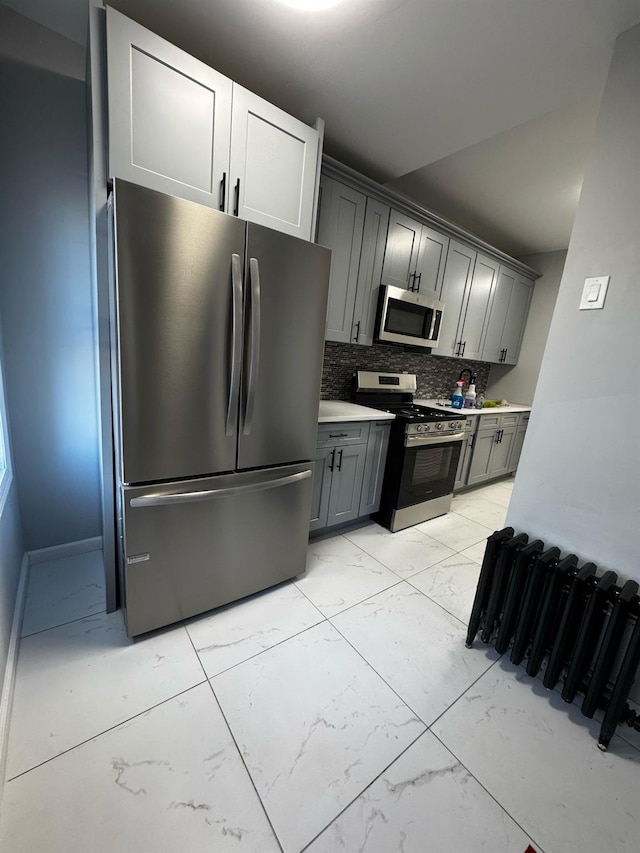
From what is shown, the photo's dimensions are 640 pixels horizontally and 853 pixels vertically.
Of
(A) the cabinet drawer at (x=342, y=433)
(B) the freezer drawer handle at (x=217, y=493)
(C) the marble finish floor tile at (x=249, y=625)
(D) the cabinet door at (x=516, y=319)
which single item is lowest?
(C) the marble finish floor tile at (x=249, y=625)

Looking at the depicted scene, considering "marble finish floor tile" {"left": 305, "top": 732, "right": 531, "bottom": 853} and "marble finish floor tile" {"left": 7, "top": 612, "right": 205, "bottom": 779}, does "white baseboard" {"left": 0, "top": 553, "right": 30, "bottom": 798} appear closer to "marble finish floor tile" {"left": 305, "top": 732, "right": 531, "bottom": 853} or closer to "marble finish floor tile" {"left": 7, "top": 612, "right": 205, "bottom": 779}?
"marble finish floor tile" {"left": 7, "top": 612, "right": 205, "bottom": 779}

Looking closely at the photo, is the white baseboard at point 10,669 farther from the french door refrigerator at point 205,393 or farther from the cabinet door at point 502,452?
the cabinet door at point 502,452

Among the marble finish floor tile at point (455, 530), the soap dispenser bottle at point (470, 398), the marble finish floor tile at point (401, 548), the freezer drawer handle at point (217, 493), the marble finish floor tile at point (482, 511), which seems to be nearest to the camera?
the freezer drawer handle at point (217, 493)

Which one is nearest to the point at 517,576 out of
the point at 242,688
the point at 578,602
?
the point at 578,602

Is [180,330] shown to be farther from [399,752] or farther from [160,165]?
[399,752]

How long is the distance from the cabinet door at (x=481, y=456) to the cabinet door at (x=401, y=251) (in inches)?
67.4

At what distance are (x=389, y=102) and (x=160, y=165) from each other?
1.25m

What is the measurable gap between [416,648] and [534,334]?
13.3 ft

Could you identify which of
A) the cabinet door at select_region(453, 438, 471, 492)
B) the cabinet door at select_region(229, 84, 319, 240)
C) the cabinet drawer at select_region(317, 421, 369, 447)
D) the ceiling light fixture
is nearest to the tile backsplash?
the cabinet drawer at select_region(317, 421, 369, 447)

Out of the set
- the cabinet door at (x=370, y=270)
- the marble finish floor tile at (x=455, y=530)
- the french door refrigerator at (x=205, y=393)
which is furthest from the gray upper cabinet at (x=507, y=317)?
the french door refrigerator at (x=205, y=393)

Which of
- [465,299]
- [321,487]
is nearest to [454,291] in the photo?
[465,299]

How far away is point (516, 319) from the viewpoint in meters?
4.12

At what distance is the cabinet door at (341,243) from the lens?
220 cm

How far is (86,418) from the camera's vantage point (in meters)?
1.91
